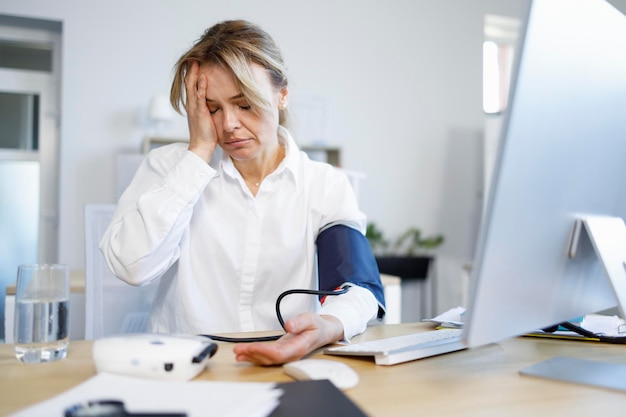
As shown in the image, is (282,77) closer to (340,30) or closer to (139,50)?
(139,50)

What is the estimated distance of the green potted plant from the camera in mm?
4230

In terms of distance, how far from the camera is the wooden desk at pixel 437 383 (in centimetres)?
60

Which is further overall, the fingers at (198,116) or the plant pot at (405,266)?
the plant pot at (405,266)

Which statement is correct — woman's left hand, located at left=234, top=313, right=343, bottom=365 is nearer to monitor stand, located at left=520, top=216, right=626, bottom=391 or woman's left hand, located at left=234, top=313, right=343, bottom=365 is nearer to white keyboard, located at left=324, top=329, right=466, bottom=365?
white keyboard, located at left=324, top=329, right=466, bottom=365

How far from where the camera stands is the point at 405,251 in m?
4.61

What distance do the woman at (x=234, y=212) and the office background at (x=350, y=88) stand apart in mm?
2706

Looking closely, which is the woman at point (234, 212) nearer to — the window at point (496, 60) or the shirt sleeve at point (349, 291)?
the shirt sleeve at point (349, 291)

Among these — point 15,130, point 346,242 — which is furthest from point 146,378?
point 15,130

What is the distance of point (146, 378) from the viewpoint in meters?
0.66

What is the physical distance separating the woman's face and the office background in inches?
111

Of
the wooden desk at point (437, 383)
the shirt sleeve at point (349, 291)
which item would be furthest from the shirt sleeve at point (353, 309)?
the wooden desk at point (437, 383)

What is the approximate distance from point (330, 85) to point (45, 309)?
3.83 metres

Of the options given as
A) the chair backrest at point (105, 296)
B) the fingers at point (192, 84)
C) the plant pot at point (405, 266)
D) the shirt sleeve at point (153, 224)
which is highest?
the fingers at point (192, 84)

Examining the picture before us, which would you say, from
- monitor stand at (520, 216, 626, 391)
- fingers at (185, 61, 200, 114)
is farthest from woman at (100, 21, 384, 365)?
monitor stand at (520, 216, 626, 391)
